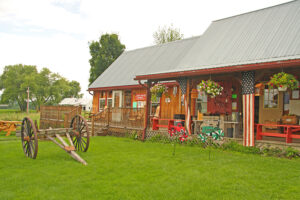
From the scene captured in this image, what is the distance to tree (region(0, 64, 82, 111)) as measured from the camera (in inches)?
2670

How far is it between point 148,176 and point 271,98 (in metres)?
7.49

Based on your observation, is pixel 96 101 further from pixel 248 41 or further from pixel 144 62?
pixel 248 41

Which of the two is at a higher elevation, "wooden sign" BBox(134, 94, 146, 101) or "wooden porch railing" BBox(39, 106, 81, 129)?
"wooden sign" BBox(134, 94, 146, 101)

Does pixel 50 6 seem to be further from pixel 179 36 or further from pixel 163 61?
pixel 179 36

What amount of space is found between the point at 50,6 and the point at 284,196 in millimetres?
14780

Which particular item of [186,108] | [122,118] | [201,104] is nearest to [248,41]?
[201,104]

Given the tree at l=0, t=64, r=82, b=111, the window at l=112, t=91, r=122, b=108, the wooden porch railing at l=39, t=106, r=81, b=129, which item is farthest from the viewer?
the tree at l=0, t=64, r=82, b=111

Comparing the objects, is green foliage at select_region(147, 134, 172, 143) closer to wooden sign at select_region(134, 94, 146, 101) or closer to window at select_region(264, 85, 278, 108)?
window at select_region(264, 85, 278, 108)

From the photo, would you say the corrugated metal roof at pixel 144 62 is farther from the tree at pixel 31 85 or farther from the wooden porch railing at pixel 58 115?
the tree at pixel 31 85

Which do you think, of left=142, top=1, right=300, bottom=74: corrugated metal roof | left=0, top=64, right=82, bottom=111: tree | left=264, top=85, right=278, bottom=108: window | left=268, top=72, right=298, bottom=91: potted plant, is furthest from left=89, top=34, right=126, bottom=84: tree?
left=0, top=64, right=82, bottom=111: tree

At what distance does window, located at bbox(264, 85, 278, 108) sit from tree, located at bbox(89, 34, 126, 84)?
74.1 feet

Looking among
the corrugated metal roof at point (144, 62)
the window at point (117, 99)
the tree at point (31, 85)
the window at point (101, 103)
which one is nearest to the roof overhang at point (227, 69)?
the corrugated metal roof at point (144, 62)

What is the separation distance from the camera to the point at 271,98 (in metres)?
11.3

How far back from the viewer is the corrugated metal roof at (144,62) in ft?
57.6
